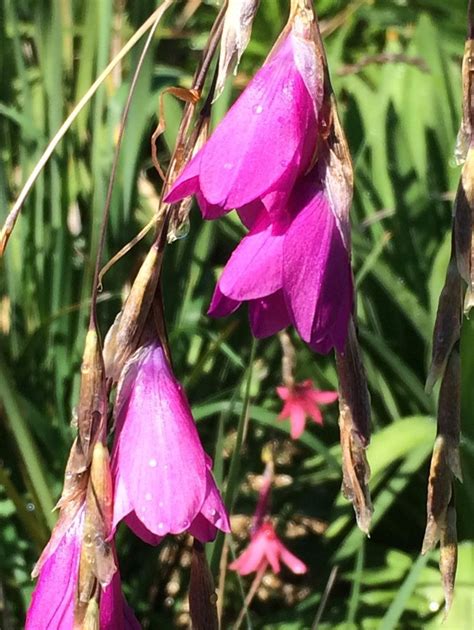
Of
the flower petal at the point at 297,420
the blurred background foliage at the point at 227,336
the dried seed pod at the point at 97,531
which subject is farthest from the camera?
the blurred background foliage at the point at 227,336

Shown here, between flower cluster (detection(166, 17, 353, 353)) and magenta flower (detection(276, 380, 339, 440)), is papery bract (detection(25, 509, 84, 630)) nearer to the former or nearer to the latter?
flower cluster (detection(166, 17, 353, 353))

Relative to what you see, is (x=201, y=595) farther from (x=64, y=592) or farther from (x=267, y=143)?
(x=267, y=143)

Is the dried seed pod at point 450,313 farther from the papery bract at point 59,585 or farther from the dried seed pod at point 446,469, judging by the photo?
the papery bract at point 59,585

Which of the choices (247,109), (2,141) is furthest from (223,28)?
(2,141)

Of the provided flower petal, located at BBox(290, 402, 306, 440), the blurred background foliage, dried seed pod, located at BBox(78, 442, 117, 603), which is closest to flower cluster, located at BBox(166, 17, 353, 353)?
dried seed pod, located at BBox(78, 442, 117, 603)

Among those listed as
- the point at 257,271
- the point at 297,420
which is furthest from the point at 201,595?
the point at 297,420

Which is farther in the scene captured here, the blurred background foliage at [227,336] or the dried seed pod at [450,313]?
the blurred background foliage at [227,336]

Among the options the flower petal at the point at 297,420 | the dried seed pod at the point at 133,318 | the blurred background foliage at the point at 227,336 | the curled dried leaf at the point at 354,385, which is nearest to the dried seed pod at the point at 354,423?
the curled dried leaf at the point at 354,385
